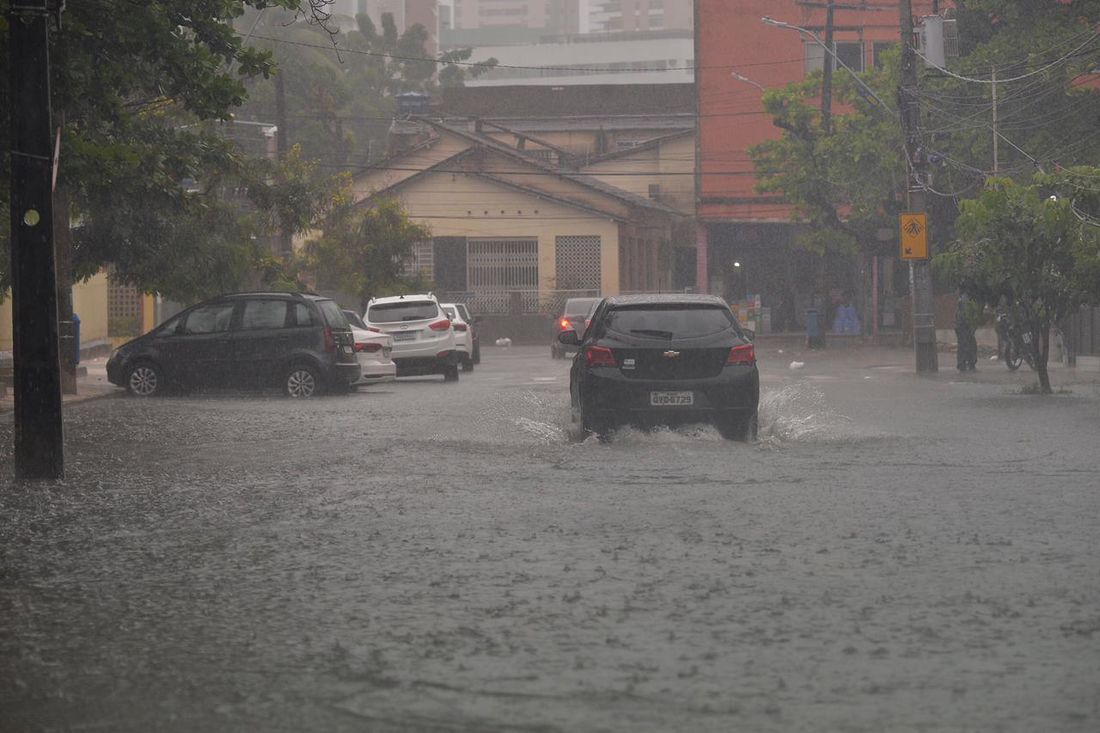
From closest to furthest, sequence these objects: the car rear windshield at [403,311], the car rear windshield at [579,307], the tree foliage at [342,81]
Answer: the car rear windshield at [403,311] → the car rear windshield at [579,307] → the tree foliage at [342,81]

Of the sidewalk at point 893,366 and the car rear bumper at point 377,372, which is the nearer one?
the car rear bumper at point 377,372

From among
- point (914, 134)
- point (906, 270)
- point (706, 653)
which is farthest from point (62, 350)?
point (906, 270)

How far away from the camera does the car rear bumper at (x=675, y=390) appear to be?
16.4 meters

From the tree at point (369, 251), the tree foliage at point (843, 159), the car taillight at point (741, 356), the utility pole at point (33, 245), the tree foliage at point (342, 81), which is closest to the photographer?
the utility pole at point (33, 245)

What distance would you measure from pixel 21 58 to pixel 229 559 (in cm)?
537

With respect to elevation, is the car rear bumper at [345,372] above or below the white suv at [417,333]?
below

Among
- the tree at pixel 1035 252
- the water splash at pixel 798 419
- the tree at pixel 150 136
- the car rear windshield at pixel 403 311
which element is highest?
the tree at pixel 150 136

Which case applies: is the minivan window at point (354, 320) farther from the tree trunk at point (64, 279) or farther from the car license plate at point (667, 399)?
the car license plate at point (667, 399)

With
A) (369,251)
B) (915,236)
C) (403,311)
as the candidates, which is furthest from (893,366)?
(369,251)

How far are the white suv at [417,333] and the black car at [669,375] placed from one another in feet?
48.8

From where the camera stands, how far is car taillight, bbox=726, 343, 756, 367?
16516mm

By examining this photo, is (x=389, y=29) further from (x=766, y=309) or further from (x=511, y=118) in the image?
(x=766, y=309)

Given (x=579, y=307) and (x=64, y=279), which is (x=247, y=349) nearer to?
(x=64, y=279)

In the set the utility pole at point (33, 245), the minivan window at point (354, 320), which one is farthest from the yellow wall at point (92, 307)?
the utility pole at point (33, 245)
